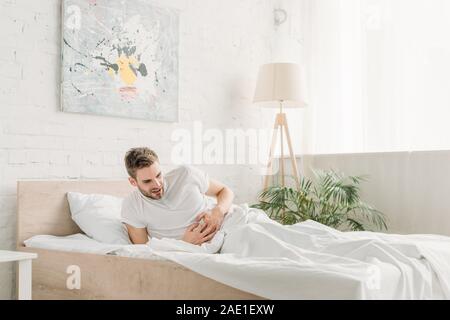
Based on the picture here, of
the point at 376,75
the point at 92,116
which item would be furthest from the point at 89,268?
the point at 376,75

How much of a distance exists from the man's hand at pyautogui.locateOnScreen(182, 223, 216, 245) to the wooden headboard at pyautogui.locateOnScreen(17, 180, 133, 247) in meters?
0.80

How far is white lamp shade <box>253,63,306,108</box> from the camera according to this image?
3.92 metres

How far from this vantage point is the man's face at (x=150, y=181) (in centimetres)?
251

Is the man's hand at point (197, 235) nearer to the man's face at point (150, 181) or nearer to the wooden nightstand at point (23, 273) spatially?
the man's face at point (150, 181)

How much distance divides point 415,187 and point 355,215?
0.49 meters

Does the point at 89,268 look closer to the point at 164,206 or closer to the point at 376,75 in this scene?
the point at 164,206

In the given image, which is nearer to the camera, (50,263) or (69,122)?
(50,263)

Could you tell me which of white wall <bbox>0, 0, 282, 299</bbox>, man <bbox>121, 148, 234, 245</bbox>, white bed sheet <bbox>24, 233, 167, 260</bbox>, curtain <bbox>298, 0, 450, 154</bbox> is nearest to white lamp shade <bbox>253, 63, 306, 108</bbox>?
white wall <bbox>0, 0, 282, 299</bbox>

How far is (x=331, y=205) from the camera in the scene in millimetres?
3729

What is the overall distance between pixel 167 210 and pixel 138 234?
176 millimetres
